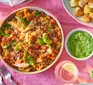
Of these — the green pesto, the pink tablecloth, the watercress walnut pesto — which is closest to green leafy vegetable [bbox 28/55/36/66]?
the watercress walnut pesto

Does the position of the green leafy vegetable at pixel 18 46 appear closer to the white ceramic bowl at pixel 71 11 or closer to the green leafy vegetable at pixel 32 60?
the green leafy vegetable at pixel 32 60

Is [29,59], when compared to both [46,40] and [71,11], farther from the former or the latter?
[71,11]

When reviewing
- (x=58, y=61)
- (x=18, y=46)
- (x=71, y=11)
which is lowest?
(x=58, y=61)

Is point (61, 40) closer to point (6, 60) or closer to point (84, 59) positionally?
point (84, 59)

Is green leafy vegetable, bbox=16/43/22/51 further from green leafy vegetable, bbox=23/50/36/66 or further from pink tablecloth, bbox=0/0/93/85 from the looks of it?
pink tablecloth, bbox=0/0/93/85

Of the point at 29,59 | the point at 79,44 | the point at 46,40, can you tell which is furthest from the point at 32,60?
the point at 79,44

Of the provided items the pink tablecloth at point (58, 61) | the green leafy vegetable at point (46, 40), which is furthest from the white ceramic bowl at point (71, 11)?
the green leafy vegetable at point (46, 40)

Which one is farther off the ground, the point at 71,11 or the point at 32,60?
the point at 71,11
